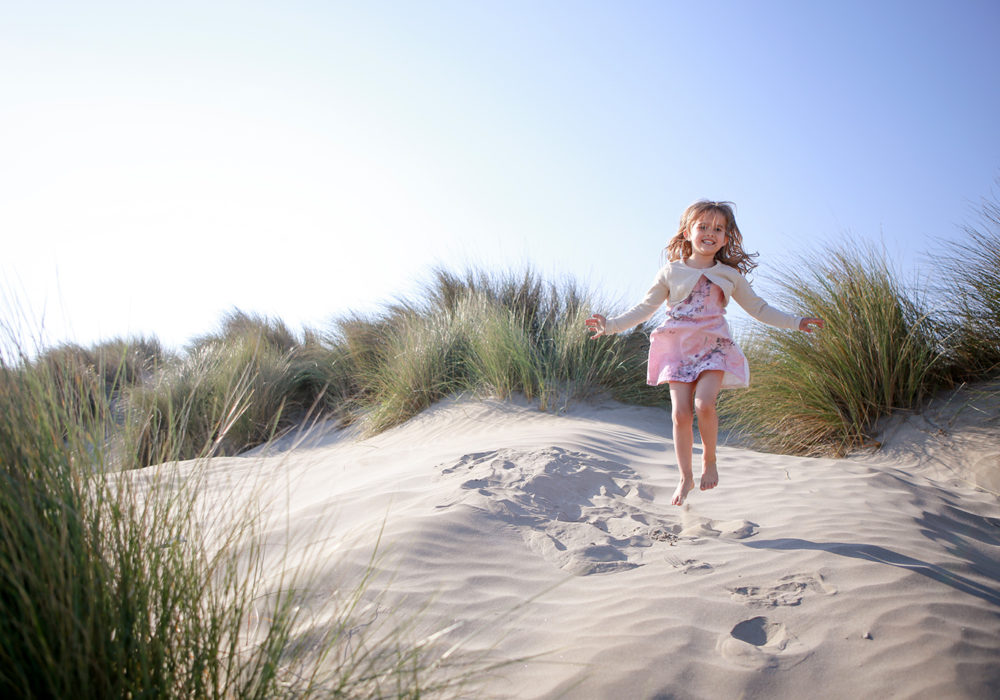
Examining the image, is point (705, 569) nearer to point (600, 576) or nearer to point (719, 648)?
point (600, 576)

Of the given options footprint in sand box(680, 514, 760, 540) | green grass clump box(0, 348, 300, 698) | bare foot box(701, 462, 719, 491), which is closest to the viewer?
green grass clump box(0, 348, 300, 698)

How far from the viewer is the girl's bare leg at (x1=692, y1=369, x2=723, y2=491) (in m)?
3.58

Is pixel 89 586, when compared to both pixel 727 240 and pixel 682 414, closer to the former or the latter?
pixel 682 414

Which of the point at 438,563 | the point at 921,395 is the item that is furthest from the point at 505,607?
the point at 921,395

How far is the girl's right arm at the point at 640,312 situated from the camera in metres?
4.11

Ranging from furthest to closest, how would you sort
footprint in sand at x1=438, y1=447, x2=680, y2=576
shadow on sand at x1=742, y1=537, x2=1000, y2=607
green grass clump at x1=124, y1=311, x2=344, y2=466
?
1. green grass clump at x1=124, y1=311, x2=344, y2=466
2. footprint in sand at x1=438, y1=447, x2=680, y2=576
3. shadow on sand at x1=742, y1=537, x2=1000, y2=607

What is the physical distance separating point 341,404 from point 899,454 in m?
6.90

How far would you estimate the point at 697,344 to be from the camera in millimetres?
3855

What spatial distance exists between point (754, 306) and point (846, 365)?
244cm

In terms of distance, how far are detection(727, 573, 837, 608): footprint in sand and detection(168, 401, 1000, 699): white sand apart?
11 mm

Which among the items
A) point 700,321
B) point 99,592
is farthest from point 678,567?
point 99,592

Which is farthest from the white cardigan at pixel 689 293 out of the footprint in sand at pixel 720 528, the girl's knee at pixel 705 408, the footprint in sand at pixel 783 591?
→ the footprint in sand at pixel 783 591

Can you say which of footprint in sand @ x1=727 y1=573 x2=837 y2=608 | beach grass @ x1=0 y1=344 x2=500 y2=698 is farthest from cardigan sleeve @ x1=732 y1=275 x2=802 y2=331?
beach grass @ x1=0 y1=344 x2=500 y2=698

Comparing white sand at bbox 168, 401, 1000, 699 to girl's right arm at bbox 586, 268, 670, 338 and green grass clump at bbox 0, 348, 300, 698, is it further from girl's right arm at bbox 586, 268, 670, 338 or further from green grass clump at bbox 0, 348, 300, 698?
girl's right arm at bbox 586, 268, 670, 338
